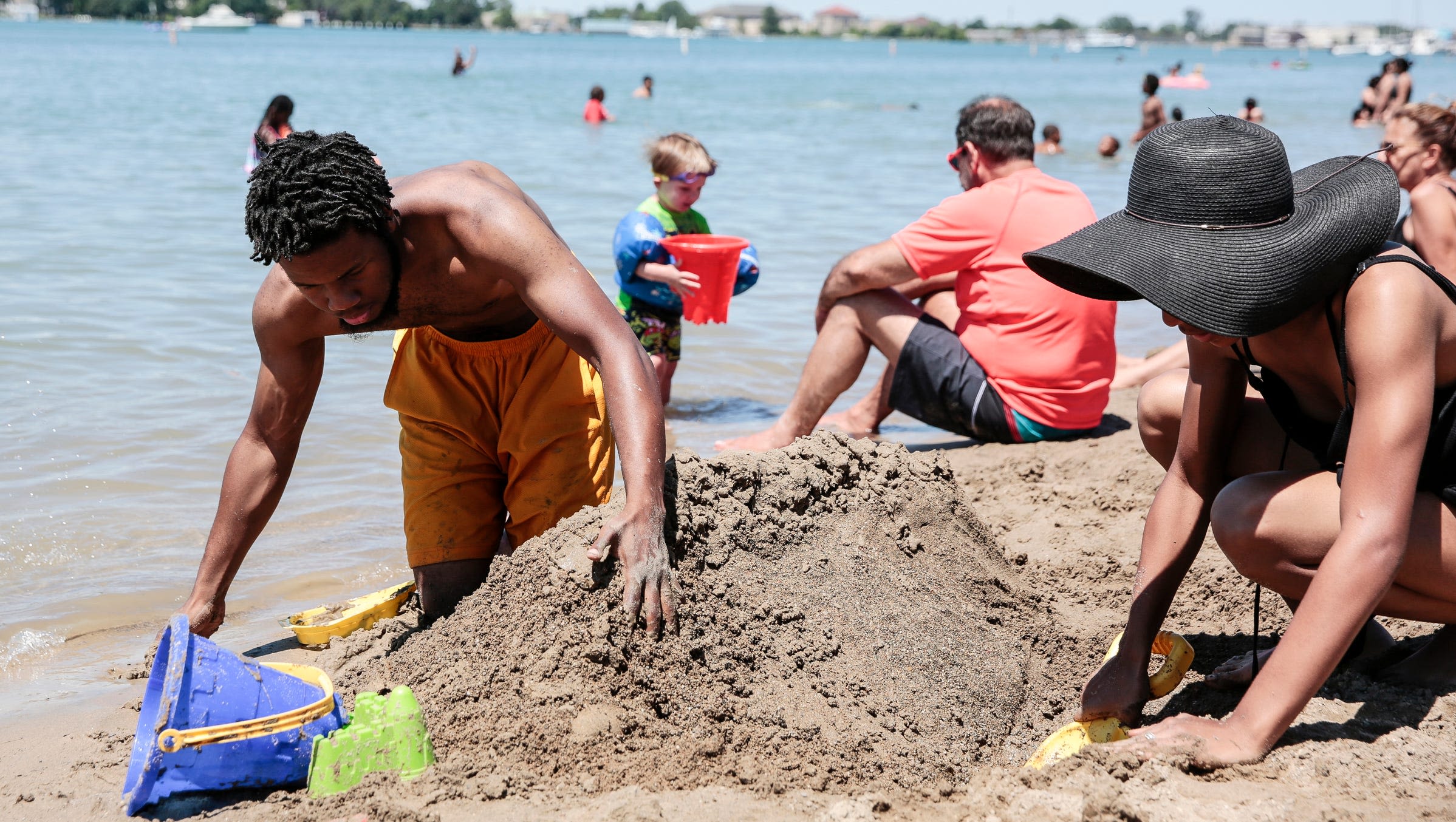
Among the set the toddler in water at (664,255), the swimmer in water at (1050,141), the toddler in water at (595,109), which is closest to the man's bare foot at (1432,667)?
the toddler in water at (664,255)

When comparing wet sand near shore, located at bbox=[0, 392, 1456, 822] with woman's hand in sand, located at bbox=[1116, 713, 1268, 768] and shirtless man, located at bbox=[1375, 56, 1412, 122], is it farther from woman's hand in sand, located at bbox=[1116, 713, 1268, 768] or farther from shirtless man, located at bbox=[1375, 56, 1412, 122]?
shirtless man, located at bbox=[1375, 56, 1412, 122]

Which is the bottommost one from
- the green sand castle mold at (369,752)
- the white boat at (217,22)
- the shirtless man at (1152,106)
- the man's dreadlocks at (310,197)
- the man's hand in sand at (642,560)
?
the green sand castle mold at (369,752)

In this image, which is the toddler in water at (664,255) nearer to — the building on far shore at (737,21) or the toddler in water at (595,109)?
the toddler in water at (595,109)

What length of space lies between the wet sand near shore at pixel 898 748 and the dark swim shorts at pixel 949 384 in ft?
4.74

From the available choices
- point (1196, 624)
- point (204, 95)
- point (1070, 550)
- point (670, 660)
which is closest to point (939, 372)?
point (1070, 550)

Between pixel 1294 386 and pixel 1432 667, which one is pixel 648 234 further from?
pixel 1432 667

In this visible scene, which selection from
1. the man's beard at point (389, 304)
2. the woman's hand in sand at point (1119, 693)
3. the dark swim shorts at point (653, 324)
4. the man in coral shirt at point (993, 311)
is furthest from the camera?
the dark swim shorts at point (653, 324)

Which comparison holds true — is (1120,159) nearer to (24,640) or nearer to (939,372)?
(939,372)

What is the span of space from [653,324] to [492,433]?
8.04ft

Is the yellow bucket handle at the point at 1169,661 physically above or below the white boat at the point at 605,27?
below

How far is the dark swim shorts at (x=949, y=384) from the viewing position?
4.49m

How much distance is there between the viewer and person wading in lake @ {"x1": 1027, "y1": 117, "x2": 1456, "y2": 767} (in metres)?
1.85

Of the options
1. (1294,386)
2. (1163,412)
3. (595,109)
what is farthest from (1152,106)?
(1294,386)

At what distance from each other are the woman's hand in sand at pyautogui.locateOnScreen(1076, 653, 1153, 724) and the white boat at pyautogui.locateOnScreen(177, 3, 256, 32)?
317ft
